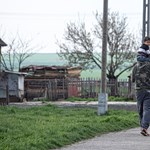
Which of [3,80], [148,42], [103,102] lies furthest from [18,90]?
[148,42]

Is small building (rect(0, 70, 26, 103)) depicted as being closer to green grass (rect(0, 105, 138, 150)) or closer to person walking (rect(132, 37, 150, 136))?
green grass (rect(0, 105, 138, 150))

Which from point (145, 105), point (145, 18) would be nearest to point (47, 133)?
point (145, 105)

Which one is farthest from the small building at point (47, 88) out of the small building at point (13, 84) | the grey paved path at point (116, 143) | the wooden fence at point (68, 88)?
the grey paved path at point (116, 143)

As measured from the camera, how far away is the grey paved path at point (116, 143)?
9.74 m

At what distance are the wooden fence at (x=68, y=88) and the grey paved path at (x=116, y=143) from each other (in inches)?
752

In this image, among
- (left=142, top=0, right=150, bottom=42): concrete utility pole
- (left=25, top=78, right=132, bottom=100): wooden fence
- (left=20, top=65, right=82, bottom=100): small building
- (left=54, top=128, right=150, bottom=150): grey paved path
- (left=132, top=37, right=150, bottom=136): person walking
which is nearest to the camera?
(left=54, top=128, right=150, bottom=150): grey paved path

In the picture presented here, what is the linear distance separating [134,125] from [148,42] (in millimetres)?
3046

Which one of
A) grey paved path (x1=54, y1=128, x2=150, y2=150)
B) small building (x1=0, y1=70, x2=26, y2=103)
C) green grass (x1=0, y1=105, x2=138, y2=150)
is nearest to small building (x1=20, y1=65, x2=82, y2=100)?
small building (x1=0, y1=70, x2=26, y2=103)

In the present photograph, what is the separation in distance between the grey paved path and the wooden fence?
1911 centimetres

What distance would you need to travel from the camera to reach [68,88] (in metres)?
32.3

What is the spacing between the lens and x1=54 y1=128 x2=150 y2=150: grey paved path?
9742 millimetres

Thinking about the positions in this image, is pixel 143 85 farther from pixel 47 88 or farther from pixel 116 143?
pixel 47 88

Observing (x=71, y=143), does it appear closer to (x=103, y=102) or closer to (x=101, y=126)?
(x=101, y=126)

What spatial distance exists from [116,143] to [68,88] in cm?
2198
